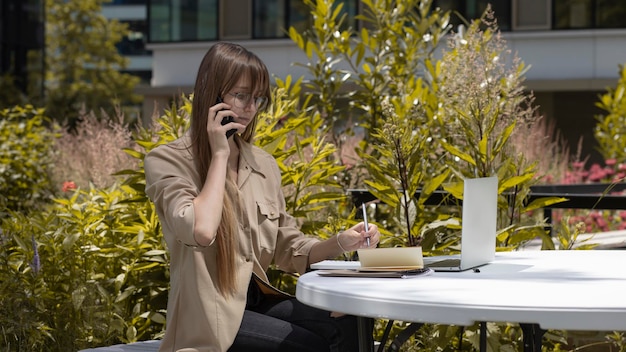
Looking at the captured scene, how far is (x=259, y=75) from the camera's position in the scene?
3418mm

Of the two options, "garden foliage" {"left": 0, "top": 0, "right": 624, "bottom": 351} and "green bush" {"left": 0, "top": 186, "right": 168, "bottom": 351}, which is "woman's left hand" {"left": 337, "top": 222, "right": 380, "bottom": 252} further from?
"green bush" {"left": 0, "top": 186, "right": 168, "bottom": 351}

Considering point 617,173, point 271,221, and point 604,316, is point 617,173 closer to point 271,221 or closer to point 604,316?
point 271,221

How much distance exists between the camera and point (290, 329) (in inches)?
127

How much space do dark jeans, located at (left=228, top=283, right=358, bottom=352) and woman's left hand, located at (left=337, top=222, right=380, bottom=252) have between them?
0.72ft

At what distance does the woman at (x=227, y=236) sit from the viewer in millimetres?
3199

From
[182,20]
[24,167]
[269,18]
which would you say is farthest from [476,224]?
[182,20]

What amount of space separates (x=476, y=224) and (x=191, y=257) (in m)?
0.85

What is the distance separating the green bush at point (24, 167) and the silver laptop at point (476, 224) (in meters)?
8.17

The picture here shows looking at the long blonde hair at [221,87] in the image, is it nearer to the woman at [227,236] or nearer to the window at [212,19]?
the woman at [227,236]

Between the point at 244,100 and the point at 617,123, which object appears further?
the point at 617,123

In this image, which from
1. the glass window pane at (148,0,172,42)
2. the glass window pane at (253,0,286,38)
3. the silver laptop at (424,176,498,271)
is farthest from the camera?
the glass window pane at (148,0,172,42)

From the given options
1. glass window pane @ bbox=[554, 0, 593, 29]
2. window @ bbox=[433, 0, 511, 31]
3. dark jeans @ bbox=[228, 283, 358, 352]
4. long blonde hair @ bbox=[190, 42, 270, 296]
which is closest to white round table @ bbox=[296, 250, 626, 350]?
dark jeans @ bbox=[228, 283, 358, 352]

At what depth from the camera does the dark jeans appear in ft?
10.5

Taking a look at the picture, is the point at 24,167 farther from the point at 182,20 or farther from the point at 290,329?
the point at 182,20
